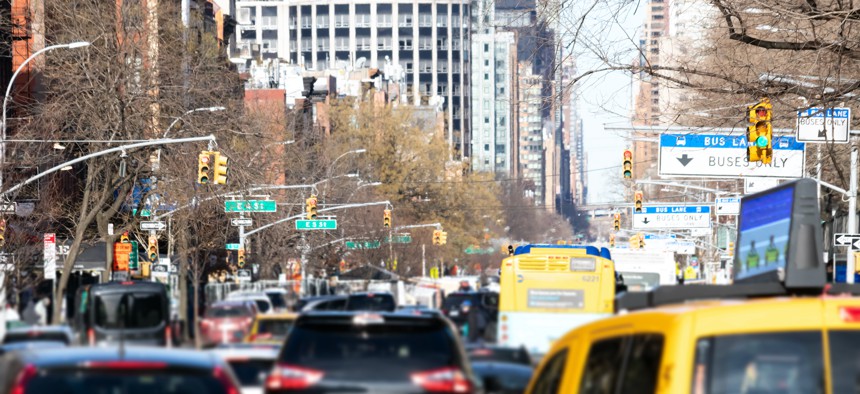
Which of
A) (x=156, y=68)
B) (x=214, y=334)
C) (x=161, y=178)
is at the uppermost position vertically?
(x=156, y=68)

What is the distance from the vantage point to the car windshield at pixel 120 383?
8.02m

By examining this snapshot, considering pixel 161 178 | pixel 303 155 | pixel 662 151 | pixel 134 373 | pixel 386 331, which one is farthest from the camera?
pixel 303 155

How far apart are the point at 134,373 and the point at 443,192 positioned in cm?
9846

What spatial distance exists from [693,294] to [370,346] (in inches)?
150

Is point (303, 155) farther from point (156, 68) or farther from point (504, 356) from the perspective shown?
point (504, 356)

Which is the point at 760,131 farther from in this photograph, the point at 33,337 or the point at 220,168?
the point at 220,168

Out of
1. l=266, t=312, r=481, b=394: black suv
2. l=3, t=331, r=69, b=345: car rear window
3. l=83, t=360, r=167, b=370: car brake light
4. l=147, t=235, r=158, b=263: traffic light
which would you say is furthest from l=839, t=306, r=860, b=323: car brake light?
l=147, t=235, r=158, b=263: traffic light

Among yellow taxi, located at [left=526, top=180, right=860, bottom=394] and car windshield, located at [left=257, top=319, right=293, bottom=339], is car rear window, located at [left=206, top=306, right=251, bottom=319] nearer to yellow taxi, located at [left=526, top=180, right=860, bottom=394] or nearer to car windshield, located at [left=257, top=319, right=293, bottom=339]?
car windshield, located at [left=257, top=319, right=293, bottom=339]

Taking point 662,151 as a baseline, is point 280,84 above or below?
above

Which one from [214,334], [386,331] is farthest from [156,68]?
[386,331]

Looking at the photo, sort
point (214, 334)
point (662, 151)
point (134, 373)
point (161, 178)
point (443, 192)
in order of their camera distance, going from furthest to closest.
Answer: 1. point (443, 192)
2. point (161, 178)
3. point (662, 151)
4. point (214, 334)
5. point (134, 373)

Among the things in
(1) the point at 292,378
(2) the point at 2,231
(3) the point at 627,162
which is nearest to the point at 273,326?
(1) the point at 292,378

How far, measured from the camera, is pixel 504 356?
A: 16094mm

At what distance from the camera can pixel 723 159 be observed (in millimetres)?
36781
